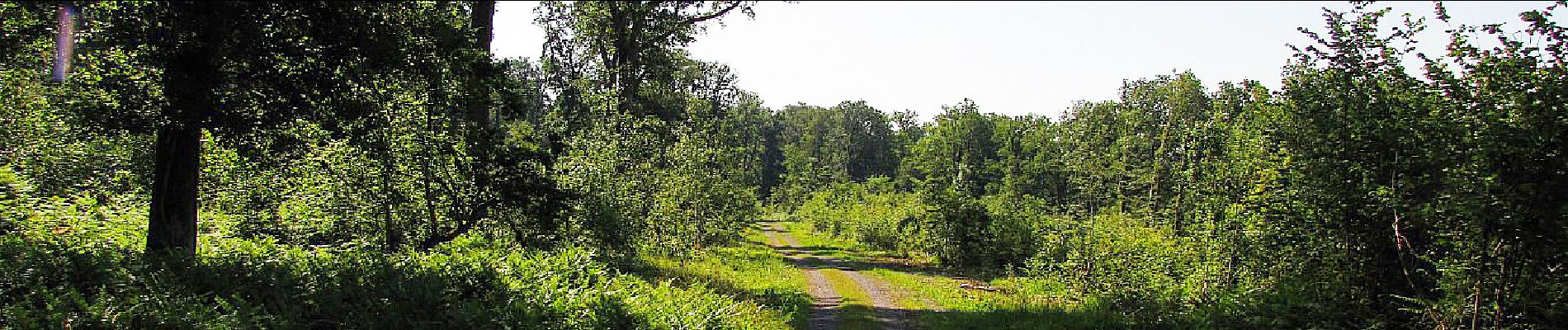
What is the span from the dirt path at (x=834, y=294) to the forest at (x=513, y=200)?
227mm

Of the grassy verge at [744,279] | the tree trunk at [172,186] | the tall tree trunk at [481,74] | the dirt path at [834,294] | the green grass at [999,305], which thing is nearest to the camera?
the tree trunk at [172,186]

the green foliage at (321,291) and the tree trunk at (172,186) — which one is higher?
the tree trunk at (172,186)

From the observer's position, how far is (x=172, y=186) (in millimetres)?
9484

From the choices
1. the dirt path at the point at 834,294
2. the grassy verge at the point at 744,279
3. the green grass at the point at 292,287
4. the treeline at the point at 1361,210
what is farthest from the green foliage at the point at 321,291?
the treeline at the point at 1361,210

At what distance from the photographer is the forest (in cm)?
855

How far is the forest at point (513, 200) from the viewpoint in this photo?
8547 mm

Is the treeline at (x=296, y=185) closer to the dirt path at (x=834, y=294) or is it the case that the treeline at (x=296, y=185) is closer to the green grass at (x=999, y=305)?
the dirt path at (x=834, y=294)

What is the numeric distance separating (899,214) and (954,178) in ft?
9.17

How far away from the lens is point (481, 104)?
13219 millimetres

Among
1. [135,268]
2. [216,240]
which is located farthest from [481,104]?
[135,268]

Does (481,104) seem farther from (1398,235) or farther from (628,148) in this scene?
(1398,235)

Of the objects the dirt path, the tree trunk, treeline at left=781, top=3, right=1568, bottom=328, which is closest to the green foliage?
the tree trunk

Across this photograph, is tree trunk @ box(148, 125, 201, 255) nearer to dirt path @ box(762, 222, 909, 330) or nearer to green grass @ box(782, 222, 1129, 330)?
dirt path @ box(762, 222, 909, 330)

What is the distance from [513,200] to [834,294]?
10.7 metres
